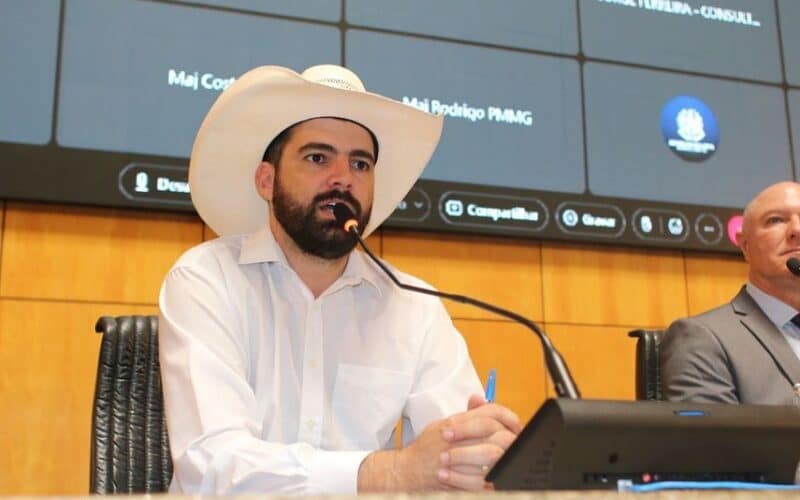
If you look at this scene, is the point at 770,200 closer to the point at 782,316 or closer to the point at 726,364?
the point at 782,316

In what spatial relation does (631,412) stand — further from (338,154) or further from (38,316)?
(38,316)

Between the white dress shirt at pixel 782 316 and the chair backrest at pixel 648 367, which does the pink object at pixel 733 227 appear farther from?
the chair backrest at pixel 648 367

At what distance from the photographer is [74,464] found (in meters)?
2.29

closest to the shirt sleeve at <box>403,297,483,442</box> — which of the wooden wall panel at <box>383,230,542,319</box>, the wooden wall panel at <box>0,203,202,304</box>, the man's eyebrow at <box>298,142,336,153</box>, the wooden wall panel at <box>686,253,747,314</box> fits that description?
the man's eyebrow at <box>298,142,336,153</box>

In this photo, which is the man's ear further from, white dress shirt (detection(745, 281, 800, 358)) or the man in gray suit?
white dress shirt (detection(745, 281, 800, 358))

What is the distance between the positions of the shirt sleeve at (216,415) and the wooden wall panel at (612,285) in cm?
144

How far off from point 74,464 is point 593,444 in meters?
1.84

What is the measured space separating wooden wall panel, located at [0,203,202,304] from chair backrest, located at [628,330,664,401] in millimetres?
1240

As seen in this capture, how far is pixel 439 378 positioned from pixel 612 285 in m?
1.31

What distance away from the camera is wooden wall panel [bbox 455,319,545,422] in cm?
275

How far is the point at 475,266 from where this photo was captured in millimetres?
2777

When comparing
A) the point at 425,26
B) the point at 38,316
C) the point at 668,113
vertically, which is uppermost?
the point at 425,26

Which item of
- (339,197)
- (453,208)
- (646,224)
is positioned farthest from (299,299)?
(646,224)

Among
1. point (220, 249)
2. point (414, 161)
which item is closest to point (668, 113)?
point (414, 161)
